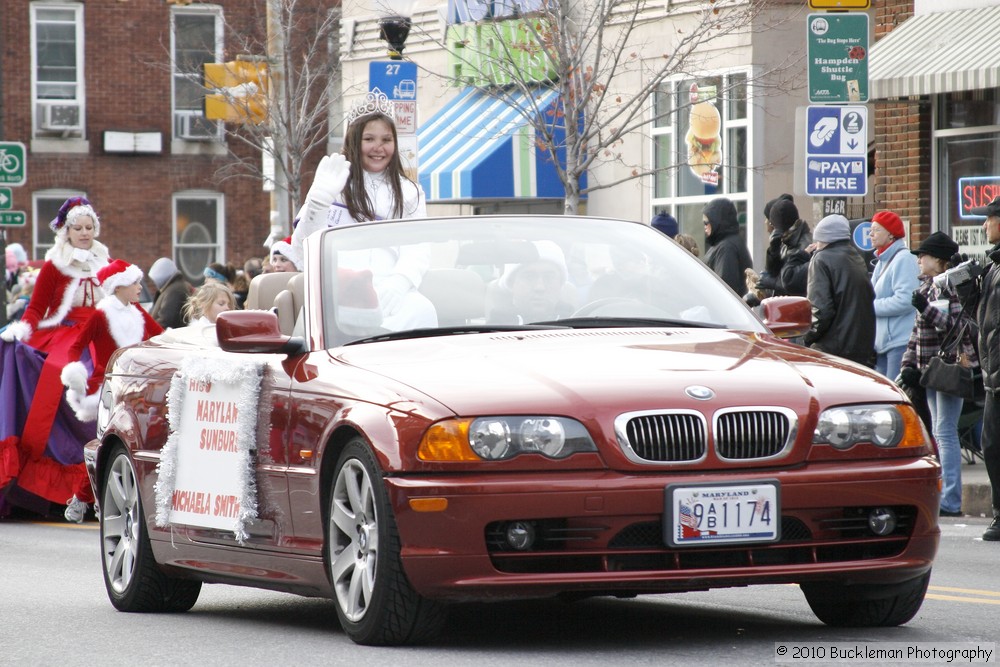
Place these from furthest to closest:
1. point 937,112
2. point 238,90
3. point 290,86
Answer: point 238,90 < point 290,86 < point 937,112

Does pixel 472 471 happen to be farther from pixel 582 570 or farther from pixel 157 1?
pixel 157 1

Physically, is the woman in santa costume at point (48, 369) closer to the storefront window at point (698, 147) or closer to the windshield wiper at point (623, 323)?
the windshield wiper at point (623, 323)

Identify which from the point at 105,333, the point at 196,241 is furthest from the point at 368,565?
the point at 196,241

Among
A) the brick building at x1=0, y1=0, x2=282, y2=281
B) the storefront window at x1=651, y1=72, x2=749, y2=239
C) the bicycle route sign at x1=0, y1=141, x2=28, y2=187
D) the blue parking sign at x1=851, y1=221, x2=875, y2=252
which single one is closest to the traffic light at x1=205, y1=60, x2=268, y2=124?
the bicycle route sign at x1=0, y1=141, x2=28, y2=187

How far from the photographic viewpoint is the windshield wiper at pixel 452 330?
291 inches

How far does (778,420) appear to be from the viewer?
21.4ft

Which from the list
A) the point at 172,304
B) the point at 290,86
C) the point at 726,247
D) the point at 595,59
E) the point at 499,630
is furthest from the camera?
the point at 290,86

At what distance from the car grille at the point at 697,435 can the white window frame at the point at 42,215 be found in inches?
1475

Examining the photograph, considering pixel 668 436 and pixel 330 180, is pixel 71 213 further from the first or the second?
pixel 668 436

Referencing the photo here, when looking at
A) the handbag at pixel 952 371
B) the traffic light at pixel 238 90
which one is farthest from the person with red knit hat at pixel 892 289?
the traffic light at pixel 238 90

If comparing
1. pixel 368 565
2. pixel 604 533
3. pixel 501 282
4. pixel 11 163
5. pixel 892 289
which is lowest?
pixel 368 565

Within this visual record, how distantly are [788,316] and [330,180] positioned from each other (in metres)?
2.91

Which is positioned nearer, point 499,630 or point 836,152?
point 499,630

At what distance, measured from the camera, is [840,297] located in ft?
46.1
